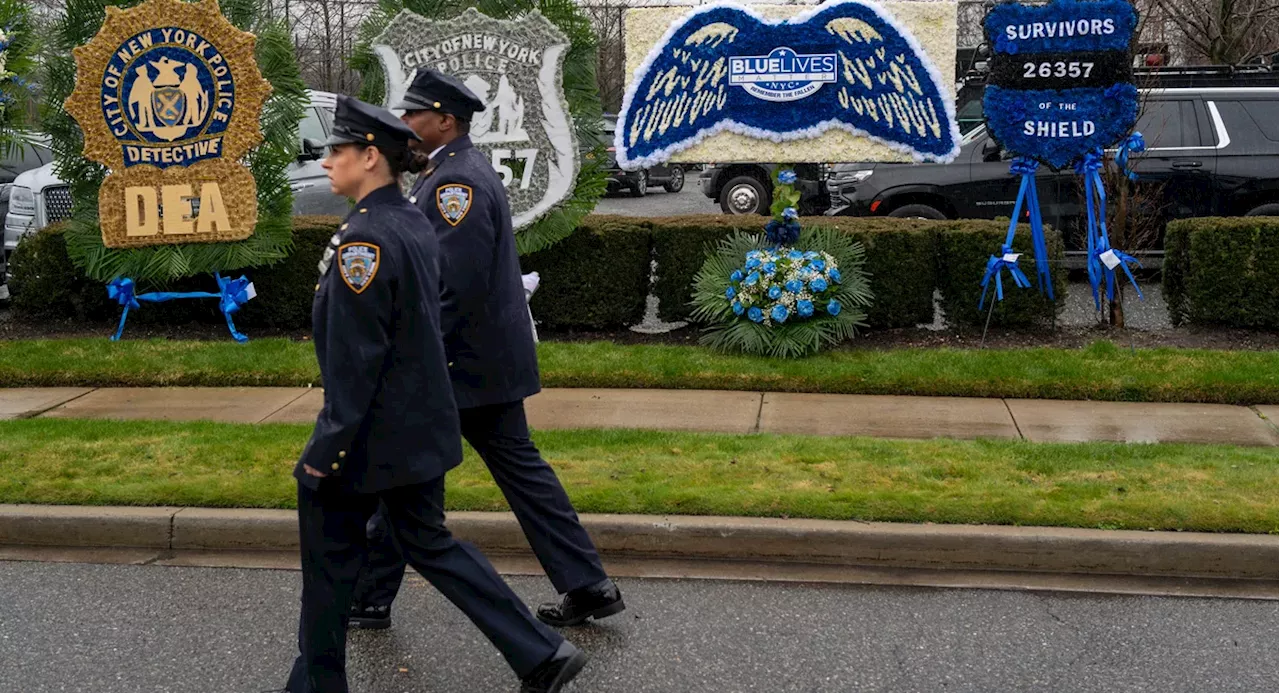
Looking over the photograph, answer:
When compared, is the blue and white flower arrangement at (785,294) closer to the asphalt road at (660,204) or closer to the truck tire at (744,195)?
the truck tire at (744,195)

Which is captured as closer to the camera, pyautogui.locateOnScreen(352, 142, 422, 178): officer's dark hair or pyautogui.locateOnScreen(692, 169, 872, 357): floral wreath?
pyautogui.locateOnScreen(352, 142, 422, 178): officer's dark hair

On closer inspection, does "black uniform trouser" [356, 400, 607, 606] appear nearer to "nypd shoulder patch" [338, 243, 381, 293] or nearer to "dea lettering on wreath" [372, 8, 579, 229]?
"nypd shoulder patch" [338, 243, 381, 293]

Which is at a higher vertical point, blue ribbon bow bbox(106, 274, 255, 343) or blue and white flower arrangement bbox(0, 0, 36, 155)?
blue and white flower arrangement bbox(0, 0, 36, 155)

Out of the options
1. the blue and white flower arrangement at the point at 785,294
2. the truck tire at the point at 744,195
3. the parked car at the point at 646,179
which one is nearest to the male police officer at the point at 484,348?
the blue and white flower arrangement at the point at 785,294

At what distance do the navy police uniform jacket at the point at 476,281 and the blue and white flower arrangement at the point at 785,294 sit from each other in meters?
4.32

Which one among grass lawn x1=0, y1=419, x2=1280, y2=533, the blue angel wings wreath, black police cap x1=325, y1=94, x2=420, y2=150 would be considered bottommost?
grass lawn x1=0, y1=419, x2=1280, y2=533

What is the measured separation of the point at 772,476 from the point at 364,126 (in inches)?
119

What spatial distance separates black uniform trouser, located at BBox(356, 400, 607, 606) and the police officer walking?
584mm

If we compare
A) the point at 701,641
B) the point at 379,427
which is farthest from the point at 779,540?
the point at 379,427

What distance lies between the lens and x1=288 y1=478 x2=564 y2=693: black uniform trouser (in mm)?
3869

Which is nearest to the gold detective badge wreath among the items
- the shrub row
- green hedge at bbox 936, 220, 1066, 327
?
the shrub row

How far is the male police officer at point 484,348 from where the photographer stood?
4.48 meters

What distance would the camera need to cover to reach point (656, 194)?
24391mm

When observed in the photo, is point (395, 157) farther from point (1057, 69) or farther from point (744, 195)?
point (744, 195)
